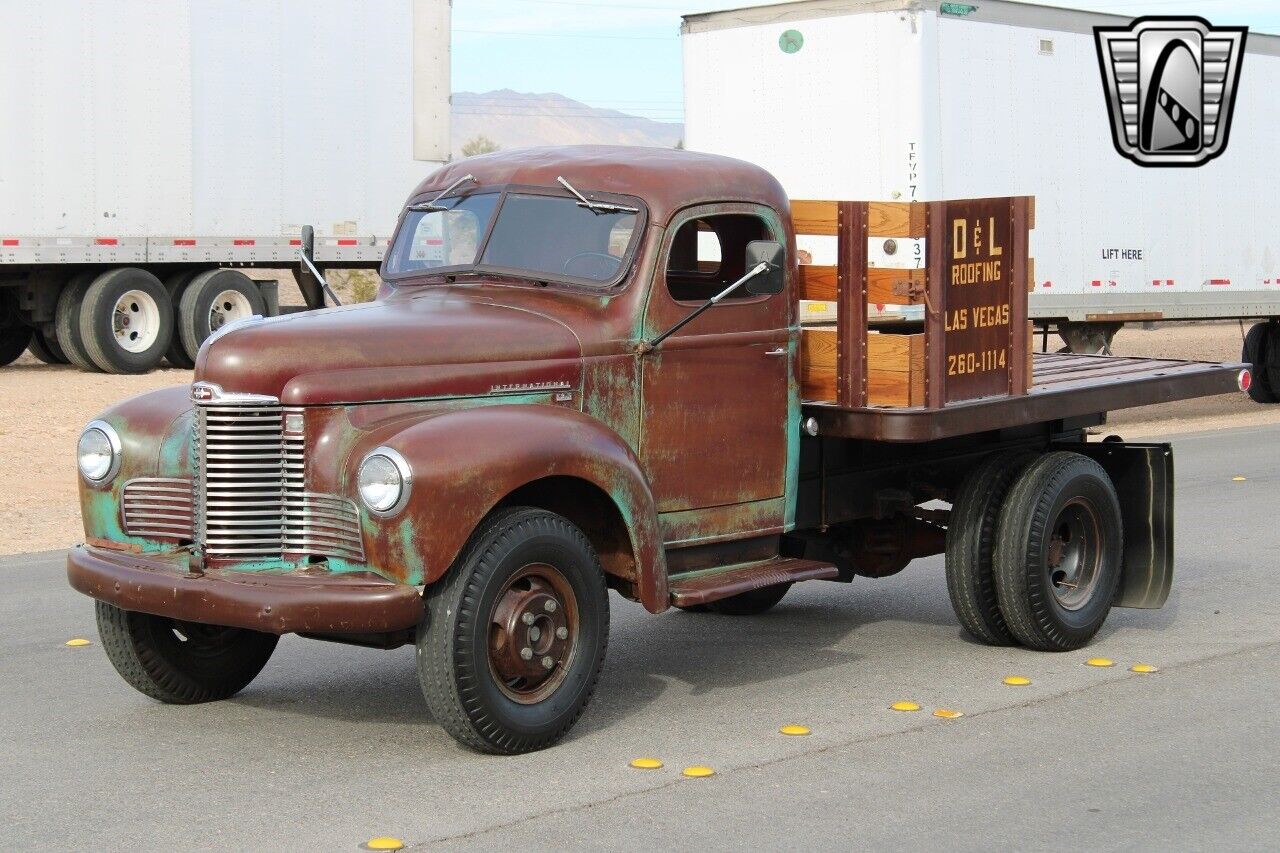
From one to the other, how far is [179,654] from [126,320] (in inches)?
607

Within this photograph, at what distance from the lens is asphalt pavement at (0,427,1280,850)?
5418 millimetres

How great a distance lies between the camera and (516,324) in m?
6.64

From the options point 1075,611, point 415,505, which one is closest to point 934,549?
point 1075,611

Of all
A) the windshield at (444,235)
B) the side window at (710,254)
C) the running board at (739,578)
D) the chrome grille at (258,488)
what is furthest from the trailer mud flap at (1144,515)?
the chrome grille at (258,488)

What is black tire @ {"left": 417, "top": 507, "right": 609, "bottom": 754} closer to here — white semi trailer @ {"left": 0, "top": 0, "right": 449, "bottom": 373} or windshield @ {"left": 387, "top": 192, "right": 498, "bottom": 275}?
windshield @ {"left": 387, "top": 192, "right": 498, "bottom": 275}

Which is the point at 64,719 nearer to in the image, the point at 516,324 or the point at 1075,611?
the point at 516,324

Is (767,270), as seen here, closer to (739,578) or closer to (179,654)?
(739,578)

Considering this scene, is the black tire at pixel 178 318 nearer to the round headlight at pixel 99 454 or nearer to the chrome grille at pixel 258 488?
the round headlight at pixel 99 454

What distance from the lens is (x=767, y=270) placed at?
23.7 ft

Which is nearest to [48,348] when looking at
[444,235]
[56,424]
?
[56,424]

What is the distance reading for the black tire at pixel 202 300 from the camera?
71.0 ft

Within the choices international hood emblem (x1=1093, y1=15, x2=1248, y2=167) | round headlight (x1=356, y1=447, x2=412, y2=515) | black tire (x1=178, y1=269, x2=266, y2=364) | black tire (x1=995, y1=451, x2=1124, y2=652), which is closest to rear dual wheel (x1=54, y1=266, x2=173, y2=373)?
black tire (x1=178, y1=269, x2=266, y2=364)

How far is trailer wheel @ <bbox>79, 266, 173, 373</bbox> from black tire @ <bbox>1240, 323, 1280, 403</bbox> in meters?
14.2

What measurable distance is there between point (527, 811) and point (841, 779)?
3.62 feet
